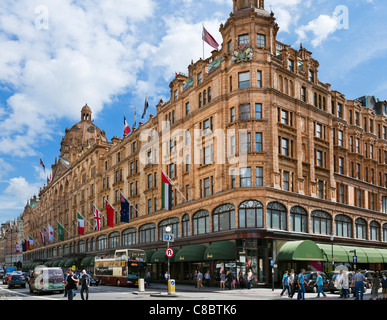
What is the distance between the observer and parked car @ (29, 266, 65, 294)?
37.7 metres

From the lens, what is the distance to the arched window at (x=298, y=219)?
161 feet

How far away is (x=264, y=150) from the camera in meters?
47.5

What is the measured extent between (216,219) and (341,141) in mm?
20862

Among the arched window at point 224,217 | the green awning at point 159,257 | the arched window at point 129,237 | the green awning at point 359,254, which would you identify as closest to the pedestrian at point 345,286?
the arched window at point 224,217

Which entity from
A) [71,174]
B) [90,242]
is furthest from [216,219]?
[71,174]

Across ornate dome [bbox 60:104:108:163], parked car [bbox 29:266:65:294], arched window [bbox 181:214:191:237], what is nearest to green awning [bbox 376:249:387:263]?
arched window [bbox 181:214:191:237]

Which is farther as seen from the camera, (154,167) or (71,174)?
(71,174)

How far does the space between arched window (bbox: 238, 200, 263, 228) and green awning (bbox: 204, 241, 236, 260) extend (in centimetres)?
234

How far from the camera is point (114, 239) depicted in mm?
80188

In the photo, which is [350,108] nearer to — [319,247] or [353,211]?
[353,211]

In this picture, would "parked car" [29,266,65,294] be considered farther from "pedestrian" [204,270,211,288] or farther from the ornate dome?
the ornate dome

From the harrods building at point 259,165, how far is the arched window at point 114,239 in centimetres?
703

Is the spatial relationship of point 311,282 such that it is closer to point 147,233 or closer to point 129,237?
point 147,233

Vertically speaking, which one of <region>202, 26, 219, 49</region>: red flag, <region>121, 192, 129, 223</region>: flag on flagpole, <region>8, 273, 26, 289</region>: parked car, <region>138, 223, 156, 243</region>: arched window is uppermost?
<region>202, 26, 219, 49</region>: red flag
